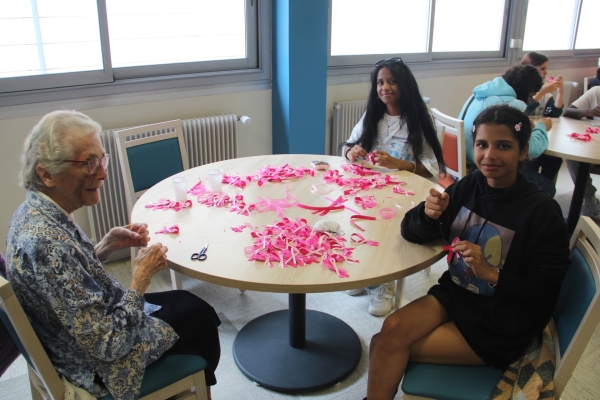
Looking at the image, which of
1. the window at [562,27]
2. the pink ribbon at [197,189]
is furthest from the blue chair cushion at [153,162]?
the window at [562,27]

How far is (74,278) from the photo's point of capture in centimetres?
121

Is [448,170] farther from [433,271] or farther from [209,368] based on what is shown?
[209,368]

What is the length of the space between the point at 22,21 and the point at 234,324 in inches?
80.5

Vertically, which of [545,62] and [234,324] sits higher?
[545,62]

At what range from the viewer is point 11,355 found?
4.75 ft

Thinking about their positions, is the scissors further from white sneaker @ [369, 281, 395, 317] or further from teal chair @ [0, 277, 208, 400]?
white sneaker @ [369, 281, 395, 317]

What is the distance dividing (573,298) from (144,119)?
2.63m

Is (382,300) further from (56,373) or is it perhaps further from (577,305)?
(56,373)

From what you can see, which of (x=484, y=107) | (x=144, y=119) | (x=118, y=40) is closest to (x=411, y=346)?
(x=484, y=107)

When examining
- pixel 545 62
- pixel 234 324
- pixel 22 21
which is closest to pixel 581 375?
pixel 234 324

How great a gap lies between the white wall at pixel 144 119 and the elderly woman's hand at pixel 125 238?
140cm

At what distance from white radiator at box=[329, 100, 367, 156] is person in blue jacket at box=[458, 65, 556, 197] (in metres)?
1.11

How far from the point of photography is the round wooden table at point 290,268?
1440 millimetres

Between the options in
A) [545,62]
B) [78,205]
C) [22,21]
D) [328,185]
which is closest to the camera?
[78,205]
